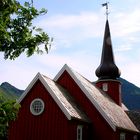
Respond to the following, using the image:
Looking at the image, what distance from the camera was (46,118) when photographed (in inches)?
950

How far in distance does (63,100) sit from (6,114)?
48.7ft

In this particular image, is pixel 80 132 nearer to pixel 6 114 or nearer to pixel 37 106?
pixel 37 106

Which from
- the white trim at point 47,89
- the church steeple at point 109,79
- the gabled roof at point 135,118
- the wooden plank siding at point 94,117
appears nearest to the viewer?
the white trim at point 47,89

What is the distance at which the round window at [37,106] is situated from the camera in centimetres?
2458

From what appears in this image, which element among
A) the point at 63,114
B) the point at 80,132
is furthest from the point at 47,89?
the point at 80,132

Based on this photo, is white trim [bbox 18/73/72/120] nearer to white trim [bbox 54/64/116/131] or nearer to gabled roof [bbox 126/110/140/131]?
white trim [bbox 54/64/116/131]

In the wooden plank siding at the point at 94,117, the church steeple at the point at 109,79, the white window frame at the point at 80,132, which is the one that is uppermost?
the church steeple at the point at 109,79

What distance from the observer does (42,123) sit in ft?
79.3

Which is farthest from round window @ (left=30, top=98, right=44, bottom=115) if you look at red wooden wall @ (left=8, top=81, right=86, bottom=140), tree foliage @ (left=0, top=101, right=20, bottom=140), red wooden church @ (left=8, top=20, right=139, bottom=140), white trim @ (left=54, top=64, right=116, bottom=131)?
tree foliage @ (left=0, top=101, right=20, bottom=140)

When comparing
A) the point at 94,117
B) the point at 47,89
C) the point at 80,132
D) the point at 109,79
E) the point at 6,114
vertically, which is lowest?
the point at 6,114

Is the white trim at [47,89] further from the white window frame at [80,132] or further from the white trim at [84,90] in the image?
the white trim at [84,90]

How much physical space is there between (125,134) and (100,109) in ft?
15.1

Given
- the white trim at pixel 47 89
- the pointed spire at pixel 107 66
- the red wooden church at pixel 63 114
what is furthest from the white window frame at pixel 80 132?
the pointed spire at pixel 107 66

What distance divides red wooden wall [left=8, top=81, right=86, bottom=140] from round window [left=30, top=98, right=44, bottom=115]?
0.25 metres
